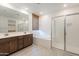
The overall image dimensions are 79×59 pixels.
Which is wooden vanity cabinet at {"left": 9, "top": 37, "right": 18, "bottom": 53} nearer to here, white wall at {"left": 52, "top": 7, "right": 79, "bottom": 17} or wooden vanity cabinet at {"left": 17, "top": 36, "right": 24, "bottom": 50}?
wooden vanity cabinet at {"left": 17, "top": 36, "right": 24, "bottom": 50}

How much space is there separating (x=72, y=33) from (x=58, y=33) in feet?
2.55

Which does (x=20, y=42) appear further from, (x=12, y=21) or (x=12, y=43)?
(x=12, y=21)

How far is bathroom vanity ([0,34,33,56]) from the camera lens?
239cm

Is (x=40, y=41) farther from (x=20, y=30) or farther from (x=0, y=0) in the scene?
(x=0, y=0)

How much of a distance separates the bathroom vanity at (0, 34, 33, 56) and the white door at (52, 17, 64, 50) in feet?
5.07

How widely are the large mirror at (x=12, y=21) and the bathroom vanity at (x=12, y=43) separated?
0.51 meters

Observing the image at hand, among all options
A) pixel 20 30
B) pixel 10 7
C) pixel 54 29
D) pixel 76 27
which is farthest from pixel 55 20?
pixel 10 7

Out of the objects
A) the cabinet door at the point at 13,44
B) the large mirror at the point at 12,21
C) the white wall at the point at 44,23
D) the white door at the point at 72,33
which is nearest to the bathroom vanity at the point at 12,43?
the cabinet door at the point at 13,44

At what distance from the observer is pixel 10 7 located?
10.5 feet

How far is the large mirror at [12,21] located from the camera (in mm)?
2887

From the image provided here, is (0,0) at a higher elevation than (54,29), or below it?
higher

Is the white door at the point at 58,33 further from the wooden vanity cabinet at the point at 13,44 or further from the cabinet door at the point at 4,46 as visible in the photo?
the cabinet door at the point at 4,46

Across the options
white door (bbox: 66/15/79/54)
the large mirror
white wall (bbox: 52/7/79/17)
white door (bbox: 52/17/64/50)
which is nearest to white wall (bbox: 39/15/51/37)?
white door (bbox: 52/17/64/50)

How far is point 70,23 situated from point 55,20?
91 centimetres
